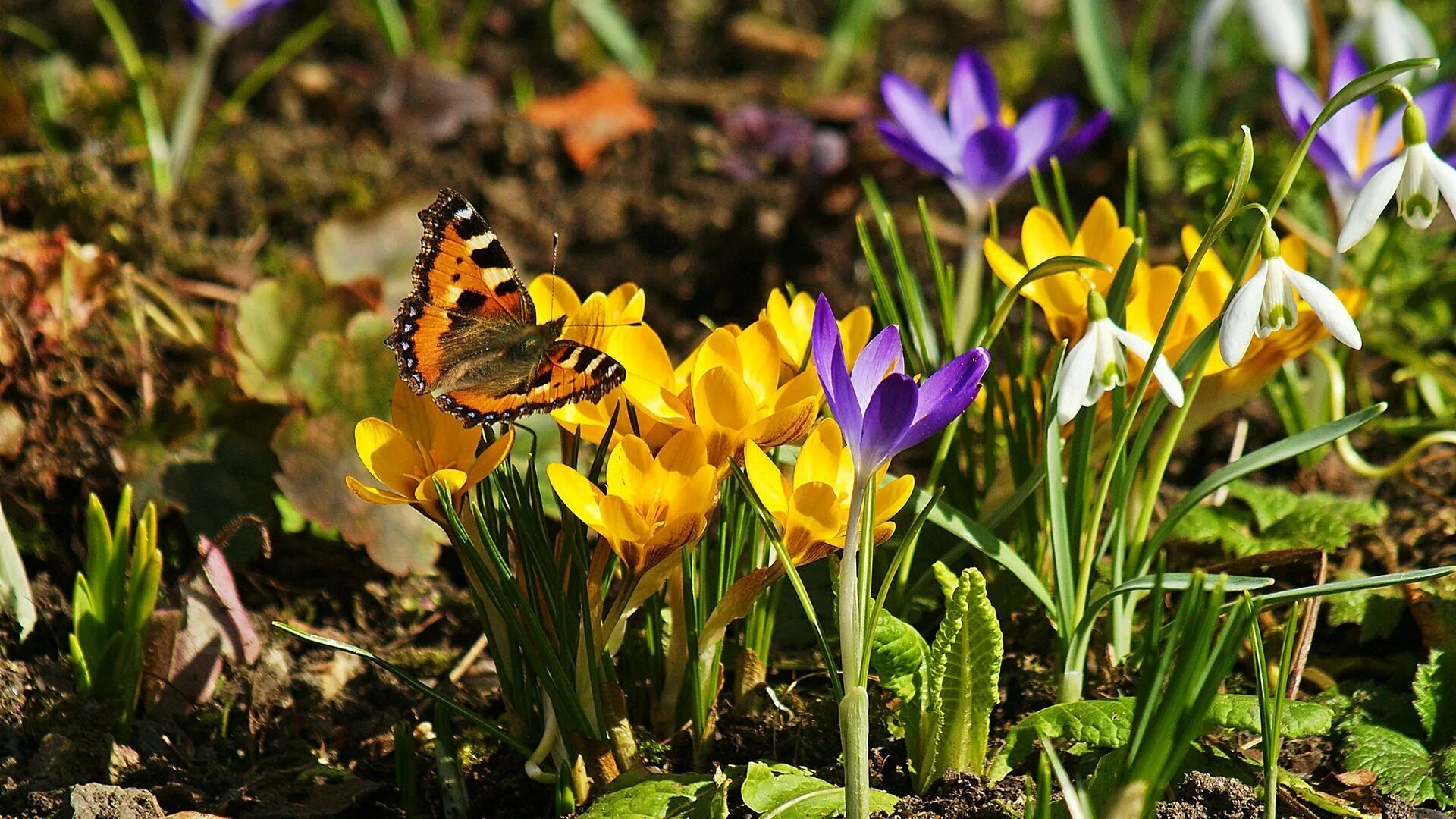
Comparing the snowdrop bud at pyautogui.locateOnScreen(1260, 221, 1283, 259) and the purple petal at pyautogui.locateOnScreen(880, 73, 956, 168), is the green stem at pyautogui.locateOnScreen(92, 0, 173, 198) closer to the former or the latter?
the purple petal at pyautogui.locateOnScreen(880, 73, 956, 168)

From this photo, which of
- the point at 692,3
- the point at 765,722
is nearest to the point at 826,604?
the point at 765,722

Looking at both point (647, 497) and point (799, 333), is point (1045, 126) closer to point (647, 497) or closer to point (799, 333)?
point (799, 333)


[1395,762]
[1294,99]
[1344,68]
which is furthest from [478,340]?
[1344,68]

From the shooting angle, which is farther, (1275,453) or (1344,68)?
(1344,68)

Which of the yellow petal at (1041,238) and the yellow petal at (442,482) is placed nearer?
the yellow petal at (442,482)

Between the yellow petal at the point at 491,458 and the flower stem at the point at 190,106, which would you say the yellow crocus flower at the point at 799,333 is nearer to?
the yellow petal at the point at 491,458

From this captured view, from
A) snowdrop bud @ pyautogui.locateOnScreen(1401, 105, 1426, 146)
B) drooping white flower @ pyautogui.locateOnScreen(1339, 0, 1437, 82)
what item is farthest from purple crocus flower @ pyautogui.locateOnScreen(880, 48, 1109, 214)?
drooping white flower @ pyautogui.locateOnScreen(1339, 0, 1437, 82)

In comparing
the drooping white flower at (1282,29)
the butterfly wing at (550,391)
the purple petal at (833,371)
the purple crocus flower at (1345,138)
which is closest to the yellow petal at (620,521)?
the butterfly wing at (550,391)
